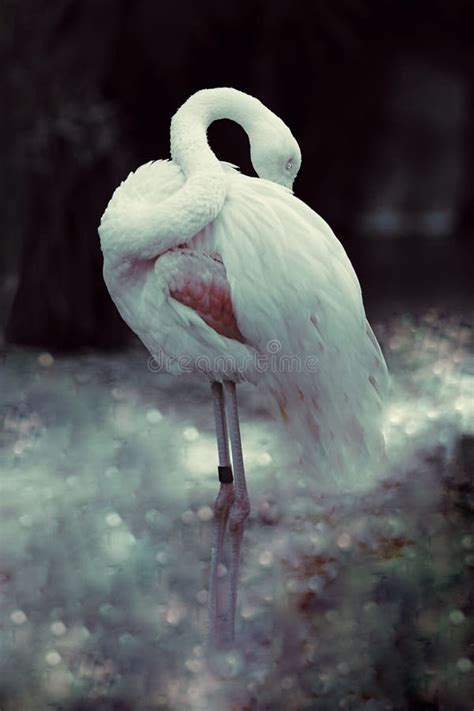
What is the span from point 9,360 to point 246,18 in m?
1.26

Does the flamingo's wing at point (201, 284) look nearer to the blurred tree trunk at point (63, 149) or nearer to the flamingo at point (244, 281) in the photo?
the flamingo at point (244, 281)

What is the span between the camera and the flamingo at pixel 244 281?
4.70 feet

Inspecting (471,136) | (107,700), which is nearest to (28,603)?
(107,700)

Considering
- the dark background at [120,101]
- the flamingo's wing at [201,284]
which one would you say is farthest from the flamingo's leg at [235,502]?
the dark background at [120,101]

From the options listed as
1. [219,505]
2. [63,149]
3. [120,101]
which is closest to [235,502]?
[219,505]

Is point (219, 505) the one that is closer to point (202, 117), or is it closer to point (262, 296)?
point (262, 296)

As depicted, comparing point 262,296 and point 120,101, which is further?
point 120,101

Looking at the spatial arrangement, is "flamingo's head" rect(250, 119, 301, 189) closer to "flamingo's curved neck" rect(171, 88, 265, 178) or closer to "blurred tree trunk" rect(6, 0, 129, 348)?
"flamingo's curved neck" rect(171, 88, 265, 178)

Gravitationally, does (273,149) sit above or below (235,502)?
above

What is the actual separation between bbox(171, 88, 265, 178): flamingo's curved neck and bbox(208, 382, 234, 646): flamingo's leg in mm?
364

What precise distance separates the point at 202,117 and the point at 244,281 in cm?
27

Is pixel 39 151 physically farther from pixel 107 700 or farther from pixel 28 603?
pixel 107 700

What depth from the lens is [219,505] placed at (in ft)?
5.47

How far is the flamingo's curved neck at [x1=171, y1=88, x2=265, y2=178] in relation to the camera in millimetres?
1481
